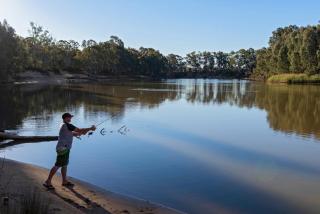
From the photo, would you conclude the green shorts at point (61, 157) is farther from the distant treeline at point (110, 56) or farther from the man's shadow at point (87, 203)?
the distant treeline at point (110, 56)

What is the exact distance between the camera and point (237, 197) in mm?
12594

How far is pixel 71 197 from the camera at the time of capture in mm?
10883

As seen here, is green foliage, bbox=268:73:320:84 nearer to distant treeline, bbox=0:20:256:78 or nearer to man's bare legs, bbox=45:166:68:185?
distant treeline, bbox=0:20:256:78

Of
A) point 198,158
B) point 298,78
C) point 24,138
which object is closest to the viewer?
point 198,158

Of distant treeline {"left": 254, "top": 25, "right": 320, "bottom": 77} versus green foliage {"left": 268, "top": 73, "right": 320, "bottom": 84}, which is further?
distant treeline {"left": 254, "top": 25, "right": 320, "bottom": 77}

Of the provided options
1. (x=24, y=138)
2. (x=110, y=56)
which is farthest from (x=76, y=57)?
(x=24, y=138)

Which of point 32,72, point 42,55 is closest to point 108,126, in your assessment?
point 32,72

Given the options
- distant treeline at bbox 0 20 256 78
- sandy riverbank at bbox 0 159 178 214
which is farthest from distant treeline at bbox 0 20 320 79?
sandy riverbank at bbox 0 159 178 214

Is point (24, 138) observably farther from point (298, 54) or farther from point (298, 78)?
point (298, 54)

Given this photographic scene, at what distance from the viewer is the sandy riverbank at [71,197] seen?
382 inches

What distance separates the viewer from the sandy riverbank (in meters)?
9.71

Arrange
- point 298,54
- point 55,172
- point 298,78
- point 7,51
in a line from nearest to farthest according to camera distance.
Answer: point 55,172
point 7,51
point 298,78
point 298,54

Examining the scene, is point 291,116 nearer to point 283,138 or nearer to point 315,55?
point 283,138

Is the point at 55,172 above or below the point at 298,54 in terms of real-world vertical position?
below
